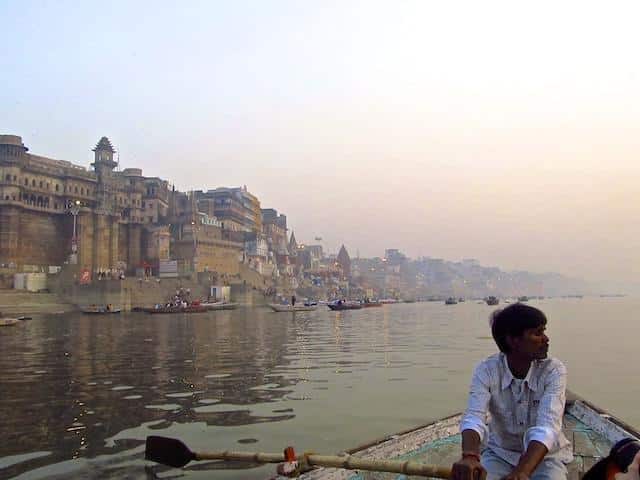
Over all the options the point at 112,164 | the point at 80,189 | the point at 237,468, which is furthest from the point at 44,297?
the point at 237,468

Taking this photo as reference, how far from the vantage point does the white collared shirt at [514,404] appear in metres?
3.68

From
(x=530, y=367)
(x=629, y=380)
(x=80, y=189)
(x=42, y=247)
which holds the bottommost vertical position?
(x=629, y=380)

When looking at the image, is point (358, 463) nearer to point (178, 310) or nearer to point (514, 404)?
point (514, 404)

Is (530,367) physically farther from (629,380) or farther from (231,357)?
(231,357)

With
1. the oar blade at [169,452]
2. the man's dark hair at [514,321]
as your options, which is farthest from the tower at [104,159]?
the man's dark hair at [514,321]

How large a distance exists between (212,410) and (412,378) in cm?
644

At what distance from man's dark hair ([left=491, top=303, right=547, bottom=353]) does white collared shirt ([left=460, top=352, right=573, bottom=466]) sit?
167 millimetres

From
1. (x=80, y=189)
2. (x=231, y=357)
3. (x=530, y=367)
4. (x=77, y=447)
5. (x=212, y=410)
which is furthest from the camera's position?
(x=80, y=189)

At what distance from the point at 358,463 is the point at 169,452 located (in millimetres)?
2318

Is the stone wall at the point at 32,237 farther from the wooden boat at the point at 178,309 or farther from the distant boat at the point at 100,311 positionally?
the wooden boat at the point at 178,309

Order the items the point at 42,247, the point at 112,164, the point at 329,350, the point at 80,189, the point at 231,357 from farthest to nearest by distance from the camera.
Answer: the point at 112,164 → the point at 80,189 → the point at 42,247 → the point at 329,350 → the point at 231,357

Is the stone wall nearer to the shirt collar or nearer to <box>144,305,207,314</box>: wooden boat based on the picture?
<box>144,305,207,314</box>: wooden boat

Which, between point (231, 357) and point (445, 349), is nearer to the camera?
point (231, 357)

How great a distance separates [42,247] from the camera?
77.5 m
